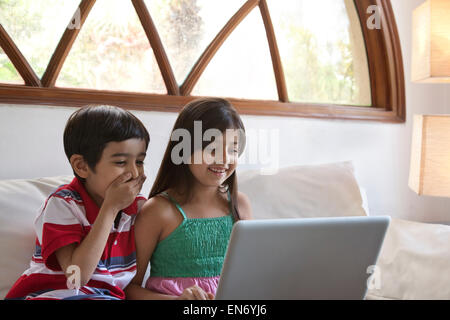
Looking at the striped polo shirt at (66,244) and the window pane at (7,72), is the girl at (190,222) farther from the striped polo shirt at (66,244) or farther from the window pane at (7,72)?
the window pane at (7,72)

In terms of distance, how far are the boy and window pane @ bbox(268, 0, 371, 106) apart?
1.24 m

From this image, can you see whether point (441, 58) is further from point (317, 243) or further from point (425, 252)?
point (317, 243)

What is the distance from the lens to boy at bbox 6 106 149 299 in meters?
1.16

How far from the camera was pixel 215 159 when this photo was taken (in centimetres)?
Result: 138

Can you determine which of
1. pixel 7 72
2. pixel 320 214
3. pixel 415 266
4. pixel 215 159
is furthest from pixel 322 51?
pixel 7 72

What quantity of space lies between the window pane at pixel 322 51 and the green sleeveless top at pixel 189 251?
3.66ft

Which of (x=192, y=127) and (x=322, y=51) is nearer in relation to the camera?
(x=192, y=127)

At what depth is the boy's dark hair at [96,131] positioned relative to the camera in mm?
1253

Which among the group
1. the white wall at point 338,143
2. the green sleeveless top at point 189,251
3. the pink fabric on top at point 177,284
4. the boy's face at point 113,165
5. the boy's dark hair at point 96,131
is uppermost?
the white wall at point 338,143

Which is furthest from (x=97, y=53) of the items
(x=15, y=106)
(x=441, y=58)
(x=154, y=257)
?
(x=441, y=58)

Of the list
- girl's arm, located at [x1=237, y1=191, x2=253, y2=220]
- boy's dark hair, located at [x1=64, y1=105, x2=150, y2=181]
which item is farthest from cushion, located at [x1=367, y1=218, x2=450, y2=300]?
boy's dark hair, located at [x1=64, y1=105, x2=150, y2=181]

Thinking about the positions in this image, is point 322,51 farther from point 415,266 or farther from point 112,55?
point 415,266

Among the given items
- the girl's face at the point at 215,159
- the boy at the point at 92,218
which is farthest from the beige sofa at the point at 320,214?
the girl's face at the point at 215,159

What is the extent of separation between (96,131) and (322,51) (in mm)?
A: 1463
